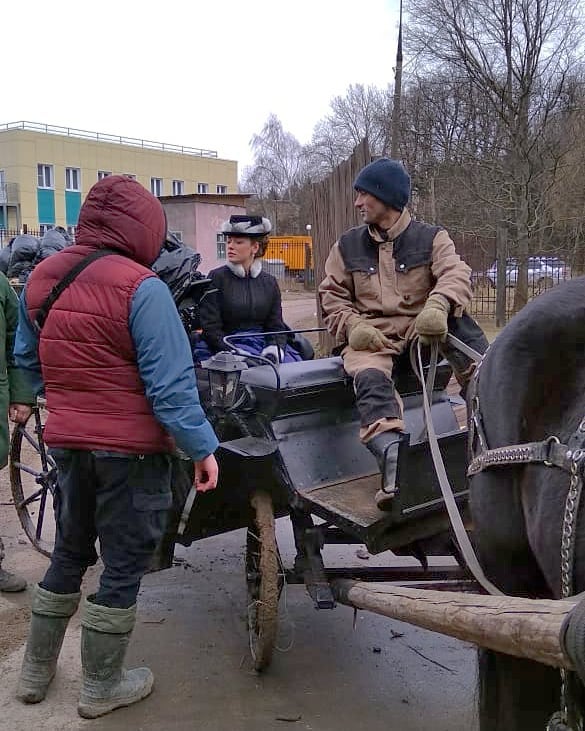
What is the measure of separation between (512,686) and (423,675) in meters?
1.36

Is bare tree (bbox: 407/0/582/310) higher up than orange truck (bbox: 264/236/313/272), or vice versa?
bare tree (bbox: 407/0/582/310)

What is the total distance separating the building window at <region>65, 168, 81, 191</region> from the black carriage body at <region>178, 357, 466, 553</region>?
150ft

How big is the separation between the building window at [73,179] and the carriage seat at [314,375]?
4579cm

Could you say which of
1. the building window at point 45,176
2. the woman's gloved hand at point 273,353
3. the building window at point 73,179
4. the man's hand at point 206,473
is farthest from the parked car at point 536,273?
the building window at point 73,179

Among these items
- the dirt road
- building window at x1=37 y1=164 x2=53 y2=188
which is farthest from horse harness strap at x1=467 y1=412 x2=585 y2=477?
building window at x1=37 y1=164 x2=53 y2=188

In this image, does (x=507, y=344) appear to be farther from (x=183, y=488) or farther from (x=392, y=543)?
(x=183, y=488)

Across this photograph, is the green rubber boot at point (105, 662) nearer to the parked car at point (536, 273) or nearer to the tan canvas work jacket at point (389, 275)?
the tan canvas work jacket at point (389, 275)

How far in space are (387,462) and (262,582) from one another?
0.75 m

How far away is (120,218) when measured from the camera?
2.94 meters

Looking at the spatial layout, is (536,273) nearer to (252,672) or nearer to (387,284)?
(387,284)

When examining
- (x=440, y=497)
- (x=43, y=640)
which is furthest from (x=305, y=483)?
(x=43, y=640)

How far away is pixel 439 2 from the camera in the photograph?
699 inches

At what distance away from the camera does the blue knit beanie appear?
359cm

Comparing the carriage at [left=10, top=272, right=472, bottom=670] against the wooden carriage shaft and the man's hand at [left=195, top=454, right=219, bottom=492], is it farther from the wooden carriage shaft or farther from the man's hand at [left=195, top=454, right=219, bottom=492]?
the wooden carriage shaft
